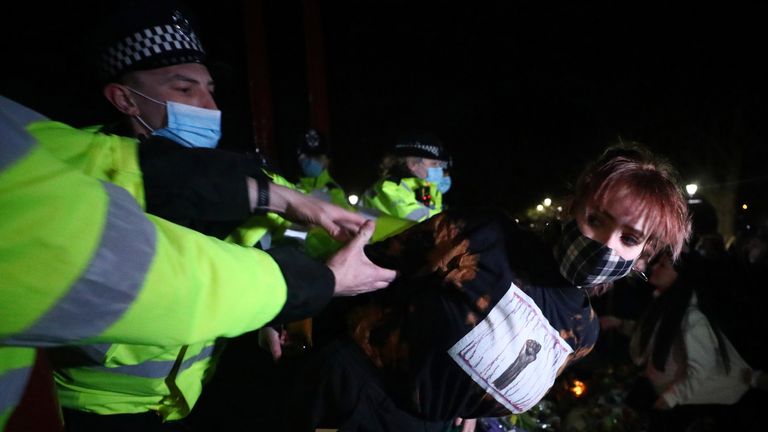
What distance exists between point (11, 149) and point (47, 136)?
64 cm

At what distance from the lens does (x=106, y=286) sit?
642 millimetres

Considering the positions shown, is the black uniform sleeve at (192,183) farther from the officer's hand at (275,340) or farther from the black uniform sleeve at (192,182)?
the officer's hand at (275,340)

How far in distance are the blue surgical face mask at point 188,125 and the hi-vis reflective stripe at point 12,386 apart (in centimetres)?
95

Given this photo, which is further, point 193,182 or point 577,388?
point 577,388

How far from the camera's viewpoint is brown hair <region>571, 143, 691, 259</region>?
1799mm

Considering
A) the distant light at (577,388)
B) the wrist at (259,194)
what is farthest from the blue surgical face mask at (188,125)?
the distant light at (577,388)

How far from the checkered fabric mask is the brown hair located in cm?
17

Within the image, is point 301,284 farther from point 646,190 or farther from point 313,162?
point 313,162

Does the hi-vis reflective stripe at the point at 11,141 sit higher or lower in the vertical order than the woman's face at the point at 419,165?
higher

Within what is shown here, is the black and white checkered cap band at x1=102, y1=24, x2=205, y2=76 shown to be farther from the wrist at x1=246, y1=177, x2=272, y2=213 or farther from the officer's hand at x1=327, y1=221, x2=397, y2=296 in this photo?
the officer's hand at x1=327, y1=221, x2=397, y2=296

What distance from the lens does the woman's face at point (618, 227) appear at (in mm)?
1772

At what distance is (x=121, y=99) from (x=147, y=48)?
0.79 ft

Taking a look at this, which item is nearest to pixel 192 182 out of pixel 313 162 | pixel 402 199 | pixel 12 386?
pixel 12 386

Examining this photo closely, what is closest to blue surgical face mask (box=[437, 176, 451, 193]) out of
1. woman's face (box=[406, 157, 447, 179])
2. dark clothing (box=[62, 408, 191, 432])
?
woman's face (box=[406, 157, 447, 179])
